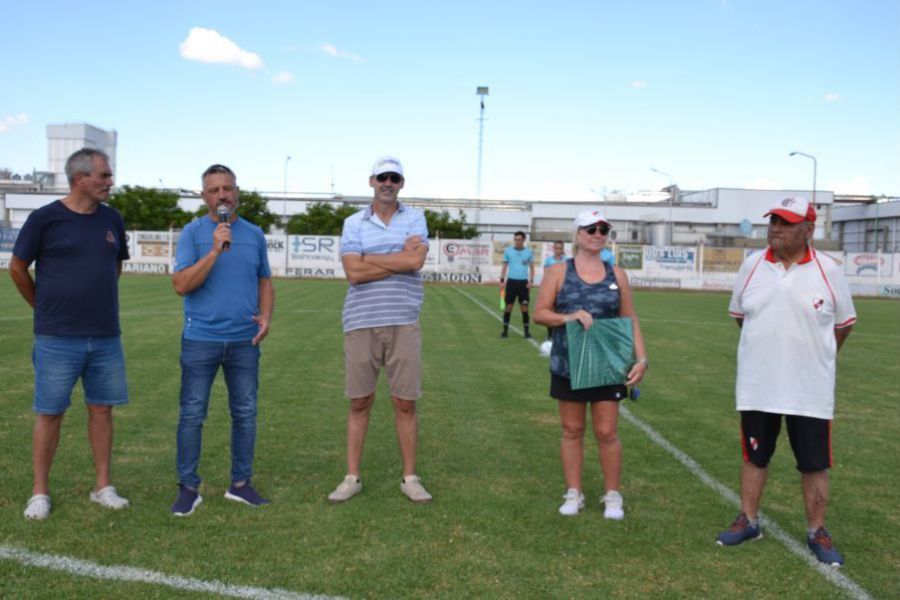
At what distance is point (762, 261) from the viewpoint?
4.53m

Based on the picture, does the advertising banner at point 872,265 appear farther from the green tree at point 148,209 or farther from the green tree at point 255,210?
the green tree at point 148,209

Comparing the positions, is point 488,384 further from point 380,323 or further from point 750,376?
point 750,376

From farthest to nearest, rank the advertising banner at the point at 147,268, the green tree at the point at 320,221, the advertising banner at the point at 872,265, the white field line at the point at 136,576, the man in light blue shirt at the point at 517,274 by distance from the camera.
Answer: the green tree at the point at 320,221, the advertising banner at the point at 872,265, the advertising banner at the point at 147,268, the man in light blue shirt at the point at 517,274, the white field line at the point at 136,576

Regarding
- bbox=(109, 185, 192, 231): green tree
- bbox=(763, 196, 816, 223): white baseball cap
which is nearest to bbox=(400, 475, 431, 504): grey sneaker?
bbox=(763, 196, 816, 223): white baseball cap

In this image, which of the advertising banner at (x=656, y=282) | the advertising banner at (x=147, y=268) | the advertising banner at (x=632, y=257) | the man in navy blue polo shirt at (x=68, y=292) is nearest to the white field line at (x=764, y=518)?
the man in navy blue polo shirt at (x=68, y=292)

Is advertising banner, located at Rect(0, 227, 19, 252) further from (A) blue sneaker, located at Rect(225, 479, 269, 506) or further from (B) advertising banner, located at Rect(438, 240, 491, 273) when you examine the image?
(A) blue sneaker, located at Rect(225, 479, 269, 506)

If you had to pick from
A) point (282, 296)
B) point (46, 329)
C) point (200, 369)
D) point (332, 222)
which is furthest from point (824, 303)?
point (332, 222)

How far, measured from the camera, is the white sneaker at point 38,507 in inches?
182

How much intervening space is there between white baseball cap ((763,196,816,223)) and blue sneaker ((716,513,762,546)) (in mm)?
1648

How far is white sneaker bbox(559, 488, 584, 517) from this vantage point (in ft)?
16.3

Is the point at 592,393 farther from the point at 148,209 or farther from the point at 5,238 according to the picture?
the point at 148,209

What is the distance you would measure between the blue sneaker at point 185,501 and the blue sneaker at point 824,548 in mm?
3447

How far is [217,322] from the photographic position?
488 centimetres

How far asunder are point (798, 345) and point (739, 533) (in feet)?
3.55
